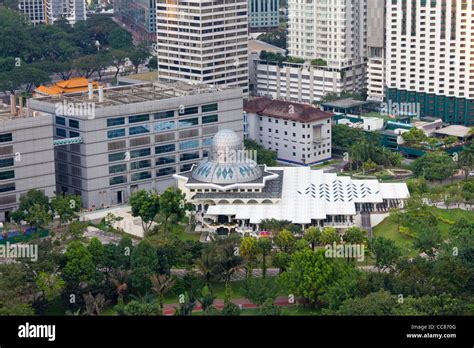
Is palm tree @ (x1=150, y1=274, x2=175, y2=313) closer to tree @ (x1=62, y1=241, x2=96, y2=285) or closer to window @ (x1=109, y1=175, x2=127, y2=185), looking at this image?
tree @ (x1=62, y1=241, x2=96, y2=285)

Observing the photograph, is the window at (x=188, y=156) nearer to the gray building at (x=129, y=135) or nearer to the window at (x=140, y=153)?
the gray building at (x=129, y=135)

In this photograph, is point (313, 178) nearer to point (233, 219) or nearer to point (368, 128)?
point (233, 219)

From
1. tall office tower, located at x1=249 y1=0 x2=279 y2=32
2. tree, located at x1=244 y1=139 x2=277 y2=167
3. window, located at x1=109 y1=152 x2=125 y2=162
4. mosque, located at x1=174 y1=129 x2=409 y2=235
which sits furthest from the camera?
tall office tower, located at x1=249 y1=0 x2=279 y2=32

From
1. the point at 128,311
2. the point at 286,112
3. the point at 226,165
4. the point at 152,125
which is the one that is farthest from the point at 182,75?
the point at 128,311

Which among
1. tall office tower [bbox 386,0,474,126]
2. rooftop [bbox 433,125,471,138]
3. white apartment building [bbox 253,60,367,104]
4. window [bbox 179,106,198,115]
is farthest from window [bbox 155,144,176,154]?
white apartment building [bbox 253,60,367,104]

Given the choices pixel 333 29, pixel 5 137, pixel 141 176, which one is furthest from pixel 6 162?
pixel 333 29
